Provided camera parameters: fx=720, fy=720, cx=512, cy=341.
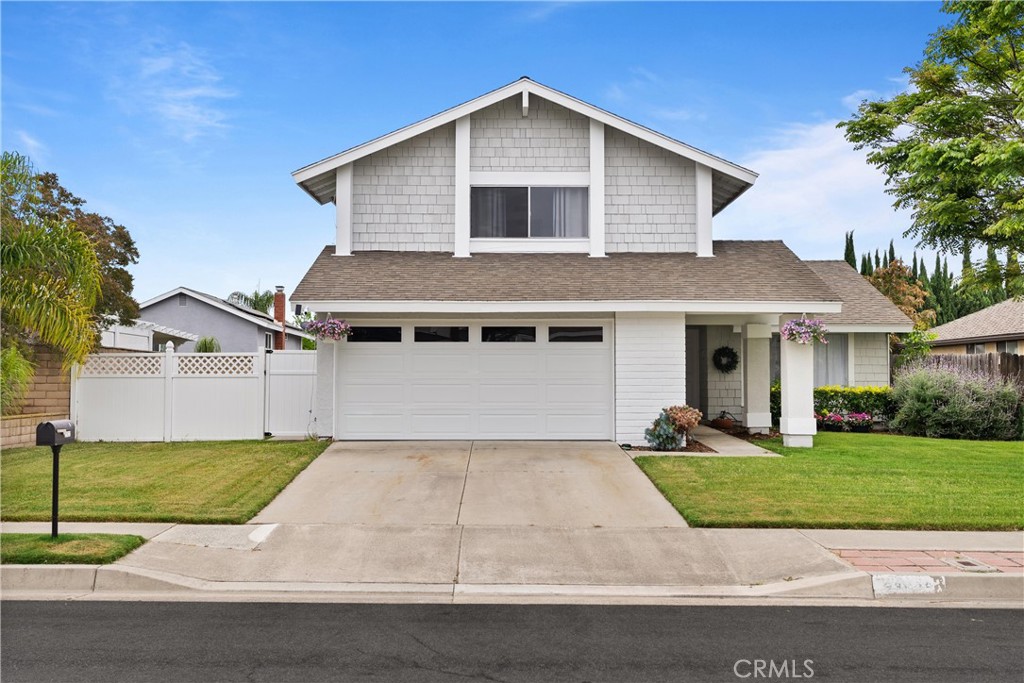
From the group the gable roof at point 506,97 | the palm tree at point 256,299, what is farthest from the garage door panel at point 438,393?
the palm tree at point 256,299

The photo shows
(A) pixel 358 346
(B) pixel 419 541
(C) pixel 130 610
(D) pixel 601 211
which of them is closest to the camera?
(C) pixel 130 610

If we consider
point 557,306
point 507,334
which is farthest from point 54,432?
point 507,334

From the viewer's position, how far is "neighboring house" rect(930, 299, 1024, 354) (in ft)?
89.5

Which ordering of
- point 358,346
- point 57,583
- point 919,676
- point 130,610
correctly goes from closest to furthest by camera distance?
point 919,676, point 130,610, point 57,583, point 358,346

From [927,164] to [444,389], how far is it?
431 inches

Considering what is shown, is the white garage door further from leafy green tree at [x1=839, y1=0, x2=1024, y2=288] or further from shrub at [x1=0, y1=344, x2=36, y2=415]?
leafy green tree at [x1=839, y1=0, x2=1024, y2=288]

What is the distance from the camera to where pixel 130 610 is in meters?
6.09

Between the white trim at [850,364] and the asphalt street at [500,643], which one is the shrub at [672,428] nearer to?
the asphalt street at [500,643]

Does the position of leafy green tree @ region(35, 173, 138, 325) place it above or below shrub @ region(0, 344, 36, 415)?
above

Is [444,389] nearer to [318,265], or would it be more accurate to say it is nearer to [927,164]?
[318,265]

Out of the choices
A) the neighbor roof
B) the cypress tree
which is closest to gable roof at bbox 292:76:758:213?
the neighbor roof

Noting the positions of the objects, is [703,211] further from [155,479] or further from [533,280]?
[155,479]

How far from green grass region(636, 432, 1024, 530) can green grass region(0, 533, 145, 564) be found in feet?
20.4

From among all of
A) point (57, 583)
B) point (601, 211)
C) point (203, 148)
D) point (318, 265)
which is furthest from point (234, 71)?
point (57, 583)
